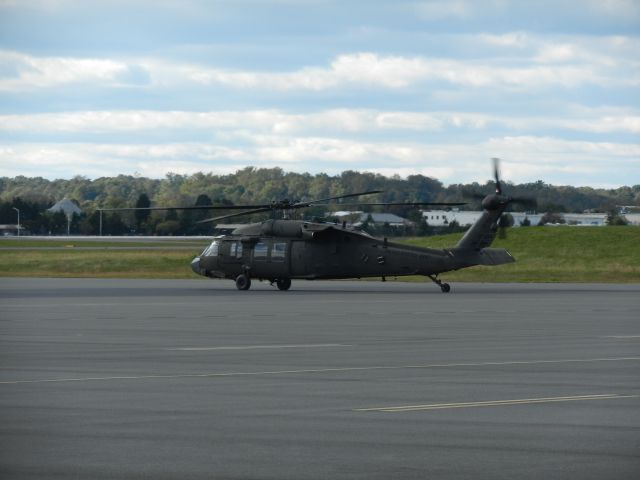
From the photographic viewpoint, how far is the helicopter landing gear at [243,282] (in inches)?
2133

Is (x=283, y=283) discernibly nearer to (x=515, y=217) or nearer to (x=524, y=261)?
(x=524, y=261)

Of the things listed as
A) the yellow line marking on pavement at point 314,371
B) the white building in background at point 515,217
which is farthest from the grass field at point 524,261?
the white building in background at point 515,217

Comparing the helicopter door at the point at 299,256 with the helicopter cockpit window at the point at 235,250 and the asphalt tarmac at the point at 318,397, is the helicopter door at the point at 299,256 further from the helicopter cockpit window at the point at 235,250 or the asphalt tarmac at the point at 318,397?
the asphalt tarmac at the point at 318,397

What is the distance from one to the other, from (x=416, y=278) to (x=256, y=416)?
55.7 metres

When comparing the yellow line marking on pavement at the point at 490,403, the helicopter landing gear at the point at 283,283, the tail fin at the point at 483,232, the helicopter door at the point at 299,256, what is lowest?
the helicopter landing gear at the point at 283,283

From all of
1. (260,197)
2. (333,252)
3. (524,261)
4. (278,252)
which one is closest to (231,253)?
(278,252)

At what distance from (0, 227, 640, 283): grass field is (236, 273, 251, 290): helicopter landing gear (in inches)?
658

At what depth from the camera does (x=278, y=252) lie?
5359cm

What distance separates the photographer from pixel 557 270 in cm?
7856

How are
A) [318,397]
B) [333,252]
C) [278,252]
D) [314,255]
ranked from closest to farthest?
[318,397] → [333,252] → [314,255] → [278,252]

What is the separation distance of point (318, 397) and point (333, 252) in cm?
3660

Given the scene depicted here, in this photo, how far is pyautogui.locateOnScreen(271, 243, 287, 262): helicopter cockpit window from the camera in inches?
2105

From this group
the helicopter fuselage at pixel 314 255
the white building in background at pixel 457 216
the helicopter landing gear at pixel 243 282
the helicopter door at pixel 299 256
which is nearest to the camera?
the helicopter fuselage at pixel 314 255

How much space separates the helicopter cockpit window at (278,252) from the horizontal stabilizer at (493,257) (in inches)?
318
